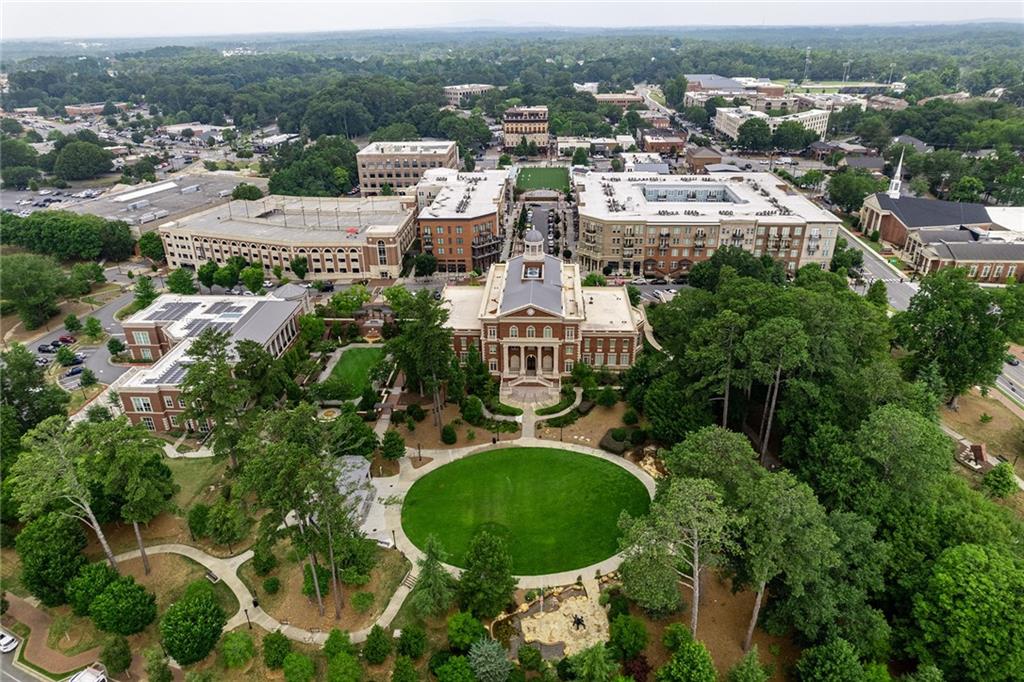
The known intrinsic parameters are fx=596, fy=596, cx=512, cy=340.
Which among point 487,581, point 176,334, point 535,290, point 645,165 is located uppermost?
point 645,165

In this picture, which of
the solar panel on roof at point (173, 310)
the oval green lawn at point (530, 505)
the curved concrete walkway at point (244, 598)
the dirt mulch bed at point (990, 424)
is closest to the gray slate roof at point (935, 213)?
the dirt mulch bed at point (990, 424)

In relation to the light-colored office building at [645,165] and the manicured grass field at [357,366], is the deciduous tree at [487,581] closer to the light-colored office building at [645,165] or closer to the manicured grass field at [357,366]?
the manicured grass field at [357,366]

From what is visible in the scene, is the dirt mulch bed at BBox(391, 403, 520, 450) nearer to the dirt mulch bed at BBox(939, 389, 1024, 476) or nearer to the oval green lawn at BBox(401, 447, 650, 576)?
the oval green lawn at BBox(401, 447, 650, 576)

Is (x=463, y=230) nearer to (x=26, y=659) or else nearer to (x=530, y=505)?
(x=530, y=505)

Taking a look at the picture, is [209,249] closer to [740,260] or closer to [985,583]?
[740,260]

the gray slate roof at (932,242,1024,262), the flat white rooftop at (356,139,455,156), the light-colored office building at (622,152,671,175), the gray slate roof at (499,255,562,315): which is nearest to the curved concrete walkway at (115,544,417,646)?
the gray slate roof at (499,255,562,315)

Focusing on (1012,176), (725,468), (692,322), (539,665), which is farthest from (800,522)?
(1012,176)

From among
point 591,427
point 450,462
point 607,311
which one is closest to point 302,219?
point 607,311
